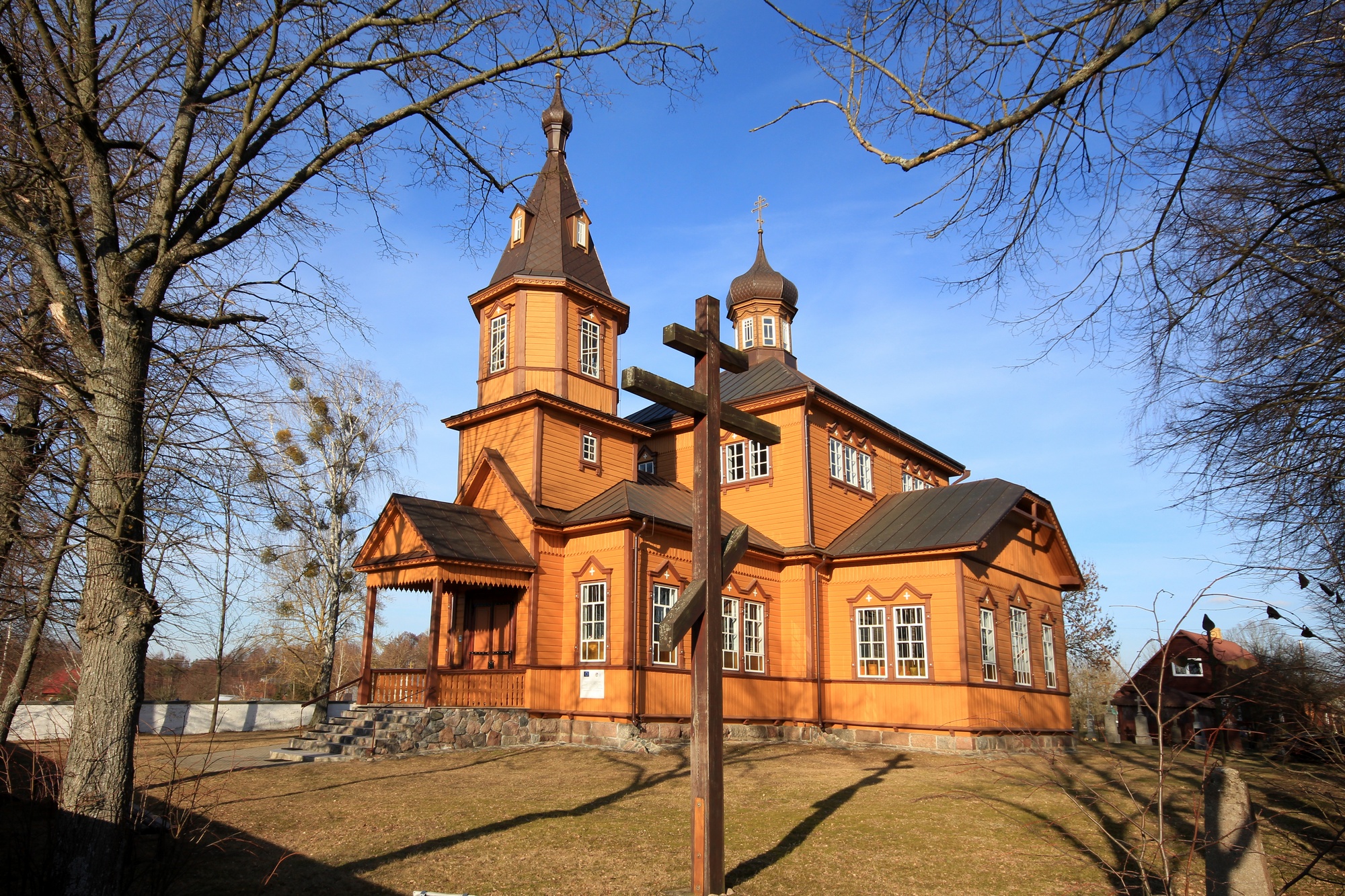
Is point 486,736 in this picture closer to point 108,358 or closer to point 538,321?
point 538,321


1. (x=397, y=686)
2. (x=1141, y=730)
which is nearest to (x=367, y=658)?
(x=397, y=686)

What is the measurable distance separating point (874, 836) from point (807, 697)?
10.3m

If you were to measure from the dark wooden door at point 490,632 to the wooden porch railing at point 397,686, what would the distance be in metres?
1.51

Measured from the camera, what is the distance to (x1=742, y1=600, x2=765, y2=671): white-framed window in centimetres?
1803

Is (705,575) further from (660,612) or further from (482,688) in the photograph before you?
(482,688)

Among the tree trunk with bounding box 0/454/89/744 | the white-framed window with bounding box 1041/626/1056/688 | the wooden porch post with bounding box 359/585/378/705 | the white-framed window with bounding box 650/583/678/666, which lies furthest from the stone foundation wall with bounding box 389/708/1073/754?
the tree trunk with bounding box 0/454/89/744

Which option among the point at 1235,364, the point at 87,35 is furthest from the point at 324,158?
the point at 1235,364

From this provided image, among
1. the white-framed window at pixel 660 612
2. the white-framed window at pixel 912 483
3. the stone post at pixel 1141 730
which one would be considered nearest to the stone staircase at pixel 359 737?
the white-framed window at pixel 660 612

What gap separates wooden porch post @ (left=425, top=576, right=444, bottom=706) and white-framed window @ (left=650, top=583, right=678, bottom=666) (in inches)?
153

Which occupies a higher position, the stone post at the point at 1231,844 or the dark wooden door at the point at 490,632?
the dark wooden door at the point at 490,632

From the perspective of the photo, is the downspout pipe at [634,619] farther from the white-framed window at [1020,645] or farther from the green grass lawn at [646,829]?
the white-framed window at [1020,645]

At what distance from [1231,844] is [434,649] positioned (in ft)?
44.8

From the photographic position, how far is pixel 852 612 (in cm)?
1864

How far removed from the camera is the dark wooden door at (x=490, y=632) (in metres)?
17.7
